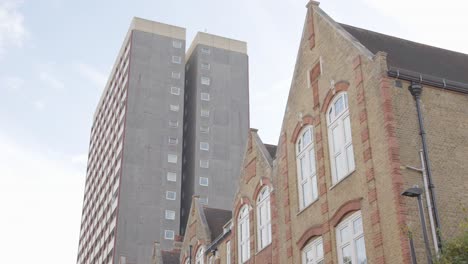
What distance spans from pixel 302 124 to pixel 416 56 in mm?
4855

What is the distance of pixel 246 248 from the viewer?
2838 cm

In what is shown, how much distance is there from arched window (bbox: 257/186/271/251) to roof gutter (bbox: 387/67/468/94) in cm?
895

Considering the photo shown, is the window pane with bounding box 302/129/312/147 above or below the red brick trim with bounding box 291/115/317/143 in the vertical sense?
below

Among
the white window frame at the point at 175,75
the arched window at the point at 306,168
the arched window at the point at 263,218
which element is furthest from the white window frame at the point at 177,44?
the arched window at the point at 306,168

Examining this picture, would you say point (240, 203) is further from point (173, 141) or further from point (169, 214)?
point (173, 141)

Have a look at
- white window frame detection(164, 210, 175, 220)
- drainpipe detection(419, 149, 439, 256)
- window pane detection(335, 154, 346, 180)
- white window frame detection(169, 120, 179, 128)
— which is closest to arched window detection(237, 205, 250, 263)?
window pane detection(335, 154, 346, 180)

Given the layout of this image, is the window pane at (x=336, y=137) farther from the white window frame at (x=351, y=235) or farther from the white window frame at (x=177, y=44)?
the white window frame at (x=177, y=44)

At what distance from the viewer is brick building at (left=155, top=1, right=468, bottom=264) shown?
59.4ft

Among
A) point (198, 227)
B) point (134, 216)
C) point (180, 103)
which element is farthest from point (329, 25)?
point (180, 103)

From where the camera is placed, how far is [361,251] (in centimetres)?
1927

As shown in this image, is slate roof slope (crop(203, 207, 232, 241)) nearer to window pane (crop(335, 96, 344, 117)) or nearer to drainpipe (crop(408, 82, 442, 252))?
window pane (crop(335, 96, 344, 117))

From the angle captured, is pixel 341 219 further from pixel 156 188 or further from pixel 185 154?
pixel 185 154

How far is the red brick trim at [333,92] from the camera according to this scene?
70.4ft

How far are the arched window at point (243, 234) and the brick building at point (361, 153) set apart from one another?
92 cm
